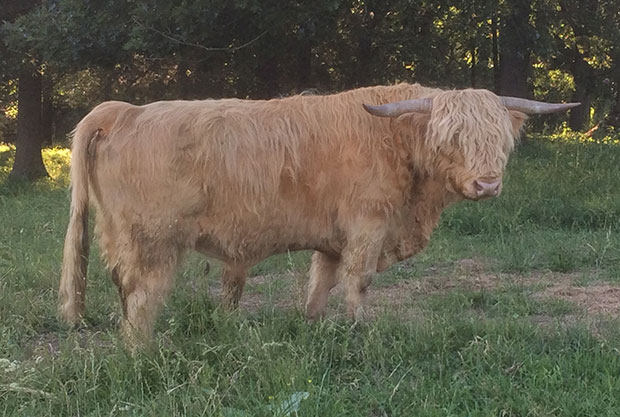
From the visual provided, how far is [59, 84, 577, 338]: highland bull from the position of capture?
3.43 meters

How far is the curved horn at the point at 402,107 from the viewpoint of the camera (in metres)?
3.61

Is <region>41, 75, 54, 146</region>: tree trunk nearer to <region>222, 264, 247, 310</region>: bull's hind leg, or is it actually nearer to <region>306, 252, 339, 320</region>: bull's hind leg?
<region>222, 264, 247, 310</region>: bull's hind leg

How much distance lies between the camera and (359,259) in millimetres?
3770

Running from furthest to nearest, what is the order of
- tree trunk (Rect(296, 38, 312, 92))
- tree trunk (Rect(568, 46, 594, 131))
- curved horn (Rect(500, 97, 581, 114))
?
tree trunk (Rect(568, 46, 594, 131))
tree trunk (Rect(296, 38, 312, 92))
curved horn (Rect(500, 97, 581, 114))

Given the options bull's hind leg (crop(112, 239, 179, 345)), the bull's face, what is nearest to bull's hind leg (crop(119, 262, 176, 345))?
bull's hind leg (crop(112, 239, 179, 345))

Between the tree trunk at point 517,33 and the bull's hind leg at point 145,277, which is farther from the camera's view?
the tree trunk at point 517,33

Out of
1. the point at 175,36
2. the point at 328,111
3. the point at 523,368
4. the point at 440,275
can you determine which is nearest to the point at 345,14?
the point at 175,36

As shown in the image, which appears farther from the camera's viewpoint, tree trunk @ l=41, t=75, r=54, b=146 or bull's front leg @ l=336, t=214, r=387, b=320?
tree trunk @ l=41, t=75, r=54, b=146

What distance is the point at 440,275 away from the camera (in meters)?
5.44

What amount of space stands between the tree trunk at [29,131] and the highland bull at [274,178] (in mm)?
10187

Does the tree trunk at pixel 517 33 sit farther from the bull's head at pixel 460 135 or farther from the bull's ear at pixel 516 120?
the bull's head at pixel 460 135

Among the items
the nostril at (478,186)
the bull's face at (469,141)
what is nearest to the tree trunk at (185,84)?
the bull's face at (469,141)

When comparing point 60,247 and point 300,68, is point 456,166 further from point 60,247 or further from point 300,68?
point 300,68

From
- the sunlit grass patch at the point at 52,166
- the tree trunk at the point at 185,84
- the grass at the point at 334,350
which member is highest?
the tree trunk at the point at 185,84
